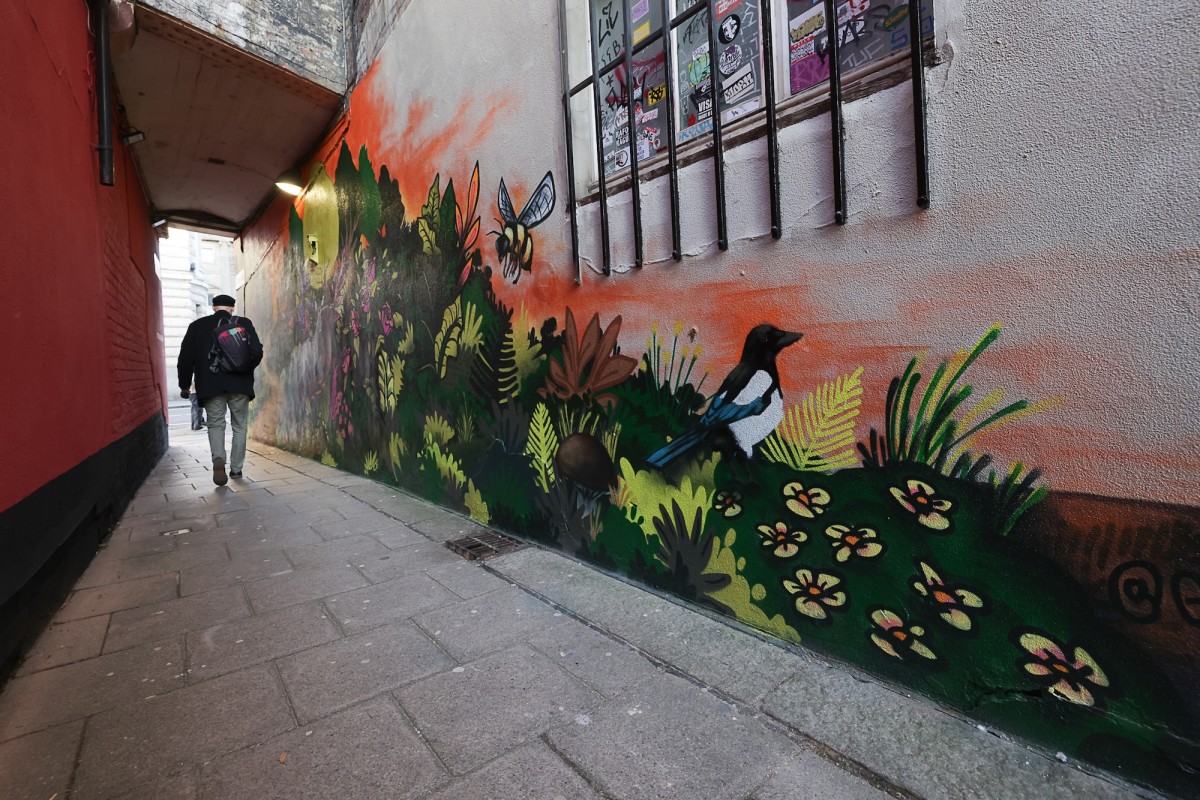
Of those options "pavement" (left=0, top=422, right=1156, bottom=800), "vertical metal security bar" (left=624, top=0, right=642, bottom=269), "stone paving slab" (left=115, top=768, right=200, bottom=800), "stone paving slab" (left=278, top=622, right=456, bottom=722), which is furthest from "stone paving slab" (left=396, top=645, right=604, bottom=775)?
"vertical metal security bar" (left=624, top=0, right=642, bottom=269)

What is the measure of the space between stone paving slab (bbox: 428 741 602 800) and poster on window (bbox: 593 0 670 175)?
8.34 feet

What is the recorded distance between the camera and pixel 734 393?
2.29m

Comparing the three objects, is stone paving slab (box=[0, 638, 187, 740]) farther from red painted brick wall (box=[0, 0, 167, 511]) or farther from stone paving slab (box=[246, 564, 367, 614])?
red painted brick wall (box=[0, 0, 167, 511])

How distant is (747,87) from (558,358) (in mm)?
1700

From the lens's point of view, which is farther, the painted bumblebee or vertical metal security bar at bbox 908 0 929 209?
the painted bumblebee

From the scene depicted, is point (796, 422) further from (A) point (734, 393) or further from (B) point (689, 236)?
(B) point (689, 236)

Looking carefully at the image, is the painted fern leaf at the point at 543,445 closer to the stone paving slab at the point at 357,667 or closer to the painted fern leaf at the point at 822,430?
the stone paving slab at the point at 357,667

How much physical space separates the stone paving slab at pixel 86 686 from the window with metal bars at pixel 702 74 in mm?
2574

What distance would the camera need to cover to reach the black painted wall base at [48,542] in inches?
81.9

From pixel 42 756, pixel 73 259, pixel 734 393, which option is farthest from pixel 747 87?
pixel 73 259

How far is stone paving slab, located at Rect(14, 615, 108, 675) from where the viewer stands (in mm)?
2223

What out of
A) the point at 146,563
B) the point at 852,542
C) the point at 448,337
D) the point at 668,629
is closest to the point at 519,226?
the point at 448,337

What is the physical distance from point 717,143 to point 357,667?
257 centimetres

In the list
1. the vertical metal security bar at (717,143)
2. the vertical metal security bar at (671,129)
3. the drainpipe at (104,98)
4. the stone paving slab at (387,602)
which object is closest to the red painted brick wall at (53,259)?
the drainpipe at (104,98)
